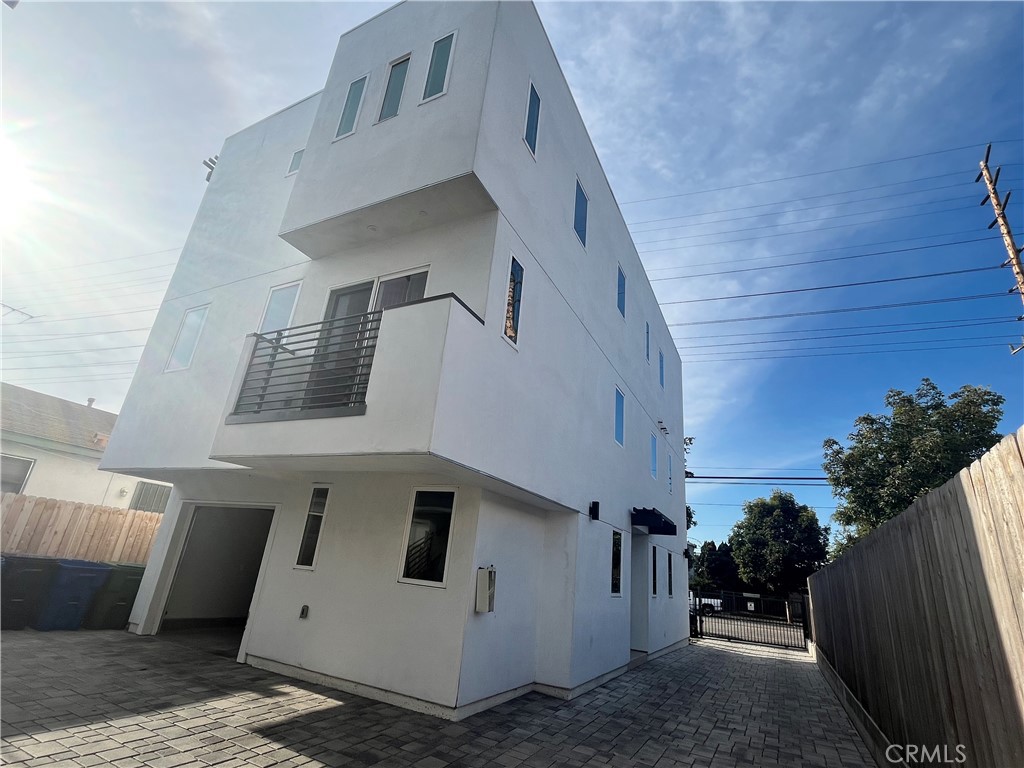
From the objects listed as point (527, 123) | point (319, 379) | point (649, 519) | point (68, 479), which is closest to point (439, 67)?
point (527, 123)

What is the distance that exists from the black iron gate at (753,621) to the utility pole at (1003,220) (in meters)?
12.3

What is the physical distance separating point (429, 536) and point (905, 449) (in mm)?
22910

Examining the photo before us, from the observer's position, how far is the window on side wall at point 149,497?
15430 mm

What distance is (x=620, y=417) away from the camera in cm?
1050

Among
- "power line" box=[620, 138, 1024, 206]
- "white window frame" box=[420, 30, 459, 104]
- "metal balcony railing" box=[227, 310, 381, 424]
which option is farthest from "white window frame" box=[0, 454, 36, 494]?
"power line" box=[620, 138, 1024, 206]

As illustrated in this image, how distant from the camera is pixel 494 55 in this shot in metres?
6.15

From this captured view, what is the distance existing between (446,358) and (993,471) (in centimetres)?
396

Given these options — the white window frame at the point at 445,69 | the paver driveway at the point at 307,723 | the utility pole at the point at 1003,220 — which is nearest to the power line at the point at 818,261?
the utility pole at the point at 1003,220

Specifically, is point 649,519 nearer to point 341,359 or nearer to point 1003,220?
point 341,359

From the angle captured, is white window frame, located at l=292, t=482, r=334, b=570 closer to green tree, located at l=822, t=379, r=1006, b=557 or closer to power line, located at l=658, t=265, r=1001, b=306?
power line, located at l=658, t=265, r=1001, b=306

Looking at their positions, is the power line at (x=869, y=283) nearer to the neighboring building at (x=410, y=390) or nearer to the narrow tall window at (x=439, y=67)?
the neighboring building at (x=410, y=390)

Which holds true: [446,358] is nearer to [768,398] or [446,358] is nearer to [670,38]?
[670,38]

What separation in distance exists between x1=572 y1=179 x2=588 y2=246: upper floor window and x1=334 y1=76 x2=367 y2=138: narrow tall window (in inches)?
162

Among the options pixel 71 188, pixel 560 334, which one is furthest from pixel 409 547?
pixel 71 188
